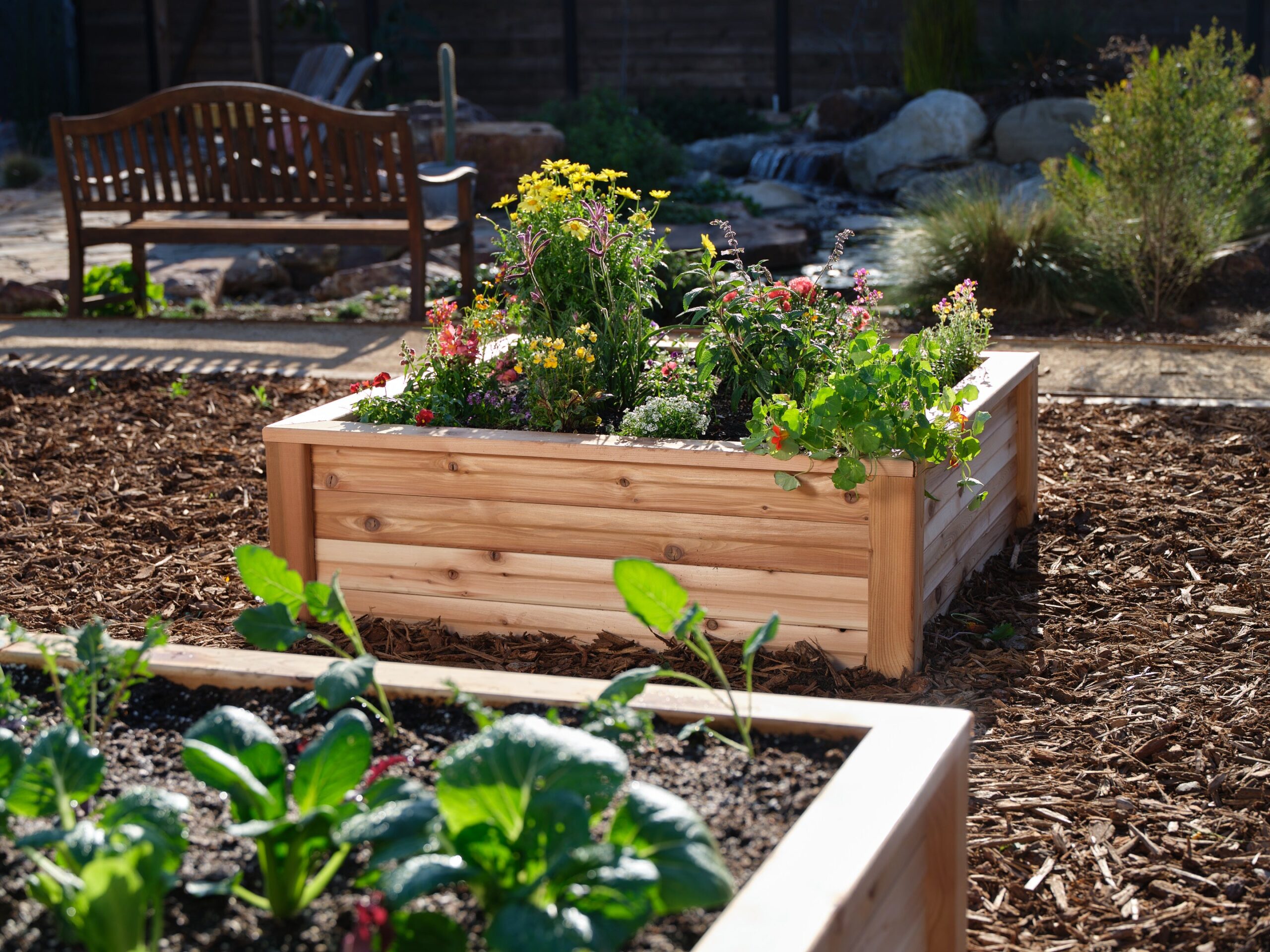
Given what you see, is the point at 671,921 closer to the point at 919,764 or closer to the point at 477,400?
the point at 919,764

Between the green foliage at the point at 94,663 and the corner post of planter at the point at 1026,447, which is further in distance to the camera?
the corner post of planter at the point at 1026,447

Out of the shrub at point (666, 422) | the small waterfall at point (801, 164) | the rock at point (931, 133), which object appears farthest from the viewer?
the small waterfall at point (801, 164)

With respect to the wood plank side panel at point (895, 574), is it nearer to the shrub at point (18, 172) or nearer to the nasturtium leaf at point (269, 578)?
the nasturtium leaf at point (269, 578)

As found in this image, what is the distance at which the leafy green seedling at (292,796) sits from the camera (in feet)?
4.28

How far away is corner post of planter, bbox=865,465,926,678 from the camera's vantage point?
250 cm

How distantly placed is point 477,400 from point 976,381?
1.27 meters

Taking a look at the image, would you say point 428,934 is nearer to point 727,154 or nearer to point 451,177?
point 451,177

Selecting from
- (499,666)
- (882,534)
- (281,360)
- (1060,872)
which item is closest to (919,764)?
(1060,872)

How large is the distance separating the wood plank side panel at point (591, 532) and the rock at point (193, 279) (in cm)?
518

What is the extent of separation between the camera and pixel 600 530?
2.77 m

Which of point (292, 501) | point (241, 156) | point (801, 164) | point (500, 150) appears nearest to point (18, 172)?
point (500, 150)

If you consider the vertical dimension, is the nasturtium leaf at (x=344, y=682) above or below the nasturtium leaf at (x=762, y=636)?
below

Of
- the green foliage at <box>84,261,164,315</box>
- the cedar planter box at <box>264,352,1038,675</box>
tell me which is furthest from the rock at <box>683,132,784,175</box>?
the cedar planter box at <box>264,352,1038,675</box>

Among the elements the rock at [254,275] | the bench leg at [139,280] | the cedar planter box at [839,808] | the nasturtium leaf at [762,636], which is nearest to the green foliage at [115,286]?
the bench leg at [139,280]
